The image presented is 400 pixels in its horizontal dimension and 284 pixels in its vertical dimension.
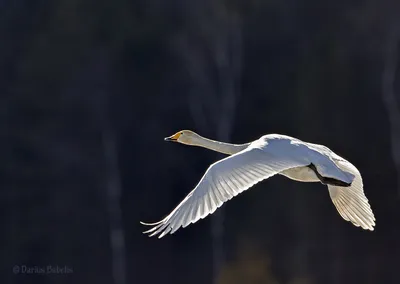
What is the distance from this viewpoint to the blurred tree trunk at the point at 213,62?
35.9 ft

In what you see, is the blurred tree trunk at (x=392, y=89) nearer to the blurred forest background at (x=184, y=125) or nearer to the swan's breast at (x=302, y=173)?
the blurred forest background at (x=184, y=125)

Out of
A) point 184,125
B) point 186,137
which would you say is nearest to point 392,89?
point 184,125

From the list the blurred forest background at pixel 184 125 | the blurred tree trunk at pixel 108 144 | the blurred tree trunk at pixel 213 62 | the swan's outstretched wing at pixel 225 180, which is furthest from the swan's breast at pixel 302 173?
the blurred tree trunk at pixel 108 144

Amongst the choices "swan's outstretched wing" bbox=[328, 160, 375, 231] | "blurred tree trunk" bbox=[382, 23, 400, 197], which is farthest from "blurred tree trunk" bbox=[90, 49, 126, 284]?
"swan's outstretched wing" bbox=[328, 160, 375, 231]

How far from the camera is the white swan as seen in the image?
518 cm

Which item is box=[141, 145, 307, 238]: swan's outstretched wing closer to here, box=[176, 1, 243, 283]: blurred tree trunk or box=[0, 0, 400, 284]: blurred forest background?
box=[0, 0, 400, 284]: blurred forest background

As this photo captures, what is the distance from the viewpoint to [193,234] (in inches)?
423

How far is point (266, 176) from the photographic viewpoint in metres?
5.37

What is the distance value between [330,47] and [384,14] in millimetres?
588

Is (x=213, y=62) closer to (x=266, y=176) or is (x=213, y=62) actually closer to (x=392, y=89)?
(x=392, y=89)

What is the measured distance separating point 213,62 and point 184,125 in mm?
727

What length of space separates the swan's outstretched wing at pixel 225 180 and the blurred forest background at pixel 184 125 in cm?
491

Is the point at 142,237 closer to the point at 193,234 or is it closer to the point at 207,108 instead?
the point at 193,234

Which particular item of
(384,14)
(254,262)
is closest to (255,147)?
(254,262)
